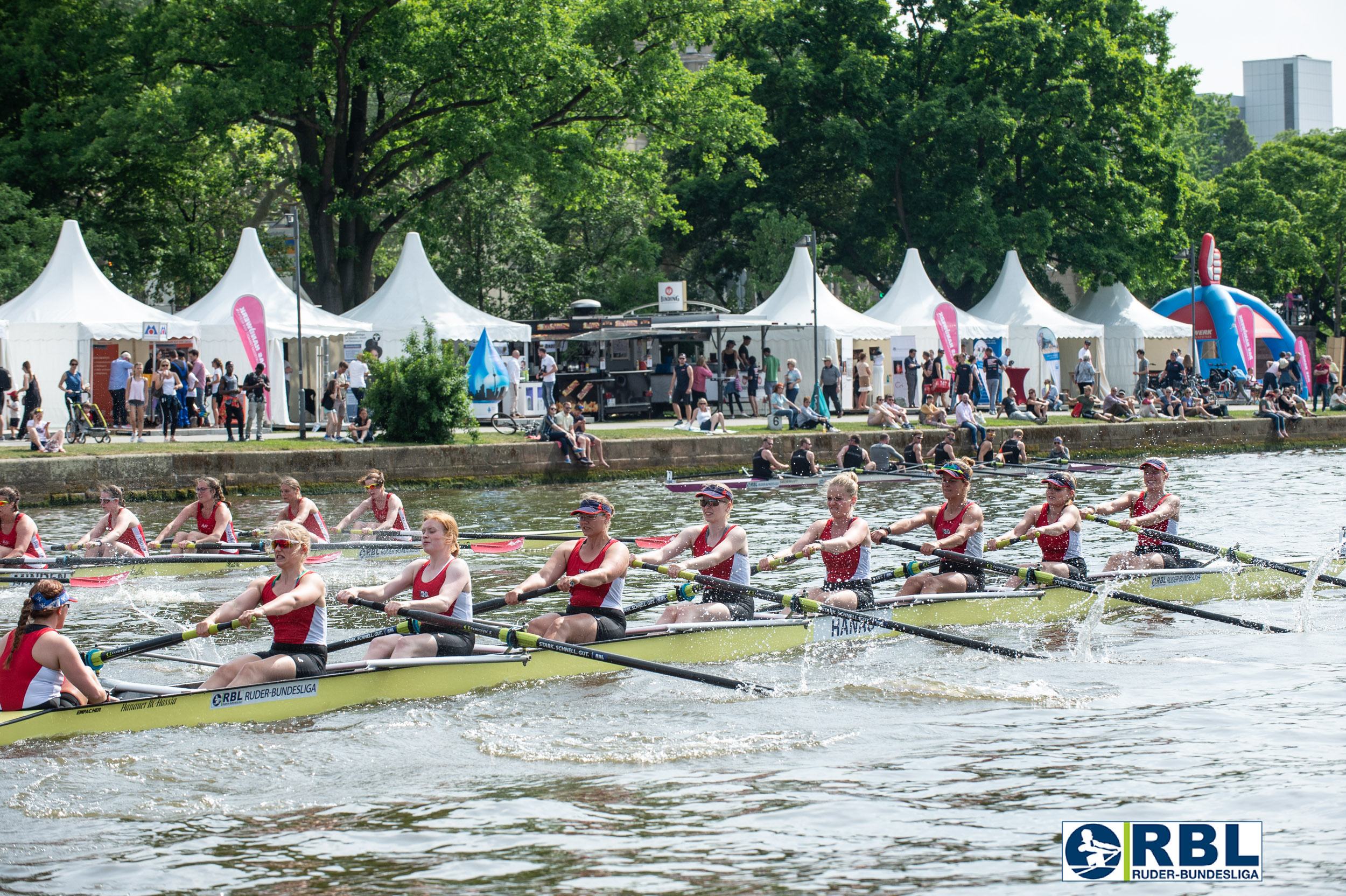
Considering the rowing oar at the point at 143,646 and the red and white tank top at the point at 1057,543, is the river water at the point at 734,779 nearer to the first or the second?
the rowing oar at the point at 143,646

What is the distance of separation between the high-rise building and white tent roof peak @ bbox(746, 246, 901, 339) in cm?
14943

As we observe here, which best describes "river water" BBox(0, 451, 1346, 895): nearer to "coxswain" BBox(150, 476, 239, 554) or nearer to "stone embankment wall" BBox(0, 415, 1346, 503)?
"coxswain" BBox(150, 476, 239, 554)

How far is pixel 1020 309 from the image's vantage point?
41.8 m

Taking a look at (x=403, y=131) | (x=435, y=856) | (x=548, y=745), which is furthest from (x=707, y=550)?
(x=403, y=131)

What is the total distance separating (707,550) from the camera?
480 inches

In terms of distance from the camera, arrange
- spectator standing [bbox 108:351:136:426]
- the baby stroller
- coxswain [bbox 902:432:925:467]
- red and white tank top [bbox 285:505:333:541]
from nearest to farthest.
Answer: red and white tank top [bbox 285:505:333:541] → the baby stroller → coxswain [bbox 902:432:925:467] → spectator standing [bbox 108:351:136:426]

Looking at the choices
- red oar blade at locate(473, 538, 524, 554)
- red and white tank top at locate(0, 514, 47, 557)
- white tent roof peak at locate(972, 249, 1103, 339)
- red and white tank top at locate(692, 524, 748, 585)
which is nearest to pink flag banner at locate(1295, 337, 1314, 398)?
white tent roof peak at locate(972, 249, 1103, 339)

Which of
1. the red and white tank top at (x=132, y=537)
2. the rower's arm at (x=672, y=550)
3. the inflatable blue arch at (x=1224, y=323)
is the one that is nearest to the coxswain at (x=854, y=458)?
the red and white tank top at (x=132, y=537)

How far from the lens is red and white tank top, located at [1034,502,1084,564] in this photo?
1398 centimetres

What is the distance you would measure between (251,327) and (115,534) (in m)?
15.8

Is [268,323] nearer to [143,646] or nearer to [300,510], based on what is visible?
[300,510]

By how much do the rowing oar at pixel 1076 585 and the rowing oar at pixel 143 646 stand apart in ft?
20.5

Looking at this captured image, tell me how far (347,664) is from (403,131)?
33042 millimetres

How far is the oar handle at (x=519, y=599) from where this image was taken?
37.3 feet
